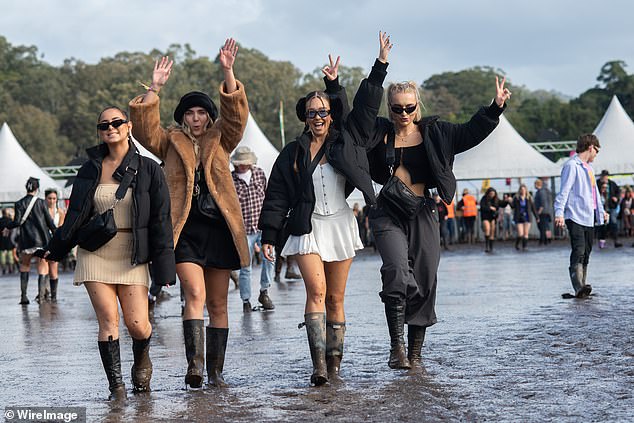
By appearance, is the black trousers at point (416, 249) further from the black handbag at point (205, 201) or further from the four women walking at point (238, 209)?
the black handbag at point (205, 201)

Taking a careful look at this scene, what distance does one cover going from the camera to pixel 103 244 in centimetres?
666

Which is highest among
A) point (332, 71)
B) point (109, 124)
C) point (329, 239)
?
point (332, 71)

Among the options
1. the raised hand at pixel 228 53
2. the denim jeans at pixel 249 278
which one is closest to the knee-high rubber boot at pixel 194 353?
the raised hand at pixel 228 53

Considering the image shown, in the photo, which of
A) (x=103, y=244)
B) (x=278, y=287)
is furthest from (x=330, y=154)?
(x=278, y=287)

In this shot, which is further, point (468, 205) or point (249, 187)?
point (468, 205)

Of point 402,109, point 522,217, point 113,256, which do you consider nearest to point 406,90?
point 402,109

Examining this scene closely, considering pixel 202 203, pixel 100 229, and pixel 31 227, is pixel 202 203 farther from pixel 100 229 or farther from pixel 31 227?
pixel 31 227

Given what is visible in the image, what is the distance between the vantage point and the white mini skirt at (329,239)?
7.24 m

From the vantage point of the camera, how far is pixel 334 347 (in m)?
7.42

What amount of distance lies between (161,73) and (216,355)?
1804 mm

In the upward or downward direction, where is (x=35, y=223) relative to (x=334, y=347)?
upward

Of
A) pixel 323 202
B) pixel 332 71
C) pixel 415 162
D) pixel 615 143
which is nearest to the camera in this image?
pixel 323 202

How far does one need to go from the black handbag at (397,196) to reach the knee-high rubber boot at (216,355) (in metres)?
1.39

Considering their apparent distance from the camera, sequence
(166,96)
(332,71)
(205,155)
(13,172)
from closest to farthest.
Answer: (205,155) < (332,71) < (13,172) < (166,96)
